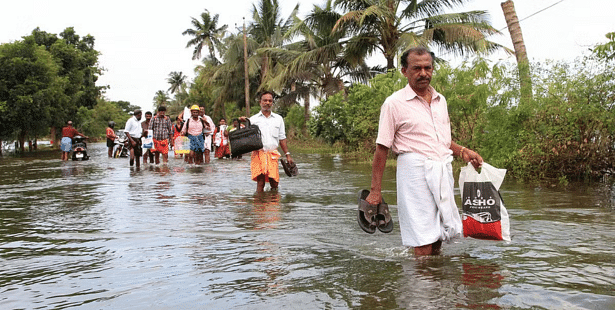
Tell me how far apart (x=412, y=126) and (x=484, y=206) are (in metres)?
0.81

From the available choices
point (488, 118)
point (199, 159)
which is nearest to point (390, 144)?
point (488, 118)

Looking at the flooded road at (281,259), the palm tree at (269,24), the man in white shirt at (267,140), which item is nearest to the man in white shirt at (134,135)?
the flooded road at (281,259)

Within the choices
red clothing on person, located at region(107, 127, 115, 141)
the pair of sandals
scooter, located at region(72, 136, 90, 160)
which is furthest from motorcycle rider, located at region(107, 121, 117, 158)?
the pair of sandals

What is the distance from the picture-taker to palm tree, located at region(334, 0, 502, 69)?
22.7 m

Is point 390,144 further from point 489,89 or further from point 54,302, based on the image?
point 489,89

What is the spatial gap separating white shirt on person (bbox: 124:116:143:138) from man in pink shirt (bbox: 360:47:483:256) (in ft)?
47.8

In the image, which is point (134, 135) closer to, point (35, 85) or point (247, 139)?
point (247, 139)

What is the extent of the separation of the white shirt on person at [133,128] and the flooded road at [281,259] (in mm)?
9046

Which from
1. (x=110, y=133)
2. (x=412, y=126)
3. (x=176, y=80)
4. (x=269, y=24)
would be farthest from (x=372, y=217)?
(x=176, y=80)

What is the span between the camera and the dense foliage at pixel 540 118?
10219 millimetres

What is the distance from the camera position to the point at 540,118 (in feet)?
35.3

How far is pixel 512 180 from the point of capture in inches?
457

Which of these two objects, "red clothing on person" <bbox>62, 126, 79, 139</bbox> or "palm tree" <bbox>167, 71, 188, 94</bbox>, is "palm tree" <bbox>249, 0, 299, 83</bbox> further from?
"palm tree" <bbox>167, 71, 188, 94</bbox>

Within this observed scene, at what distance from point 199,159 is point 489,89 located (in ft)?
31.4
